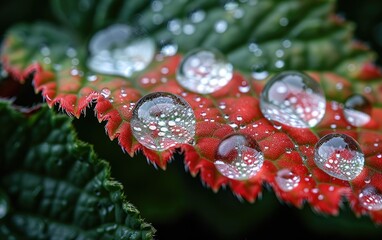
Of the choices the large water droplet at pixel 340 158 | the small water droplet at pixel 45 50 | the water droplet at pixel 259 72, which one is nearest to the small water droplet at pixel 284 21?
the water droplet at pixel 259 72

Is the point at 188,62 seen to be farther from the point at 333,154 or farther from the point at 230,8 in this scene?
the point at 333,154

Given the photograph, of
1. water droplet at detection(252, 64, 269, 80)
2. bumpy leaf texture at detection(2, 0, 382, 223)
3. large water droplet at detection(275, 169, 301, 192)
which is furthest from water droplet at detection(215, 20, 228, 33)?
large water droplet at detection(275, 169, 301, 192)

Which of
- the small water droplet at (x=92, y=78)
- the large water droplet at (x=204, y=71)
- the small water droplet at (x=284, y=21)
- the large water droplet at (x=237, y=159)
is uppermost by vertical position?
the small water droplet at (x=284, y=21)

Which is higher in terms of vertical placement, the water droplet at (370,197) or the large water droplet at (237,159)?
the large water droplet at (237,159)

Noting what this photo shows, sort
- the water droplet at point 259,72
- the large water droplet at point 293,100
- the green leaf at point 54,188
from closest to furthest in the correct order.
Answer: the green leaf at point 54,188 < the large water droplet at point 293,100 < the water droplet at point 259,72

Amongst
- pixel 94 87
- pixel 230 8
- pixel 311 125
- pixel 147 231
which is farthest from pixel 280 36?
pixel 147 231

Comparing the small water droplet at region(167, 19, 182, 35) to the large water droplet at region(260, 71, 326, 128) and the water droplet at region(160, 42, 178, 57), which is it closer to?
the water droplet at region(160, 42, 178, 57)

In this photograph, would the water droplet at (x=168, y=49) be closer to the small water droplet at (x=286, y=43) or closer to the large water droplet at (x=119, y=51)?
the large water droplet at (x=119, y=51)
